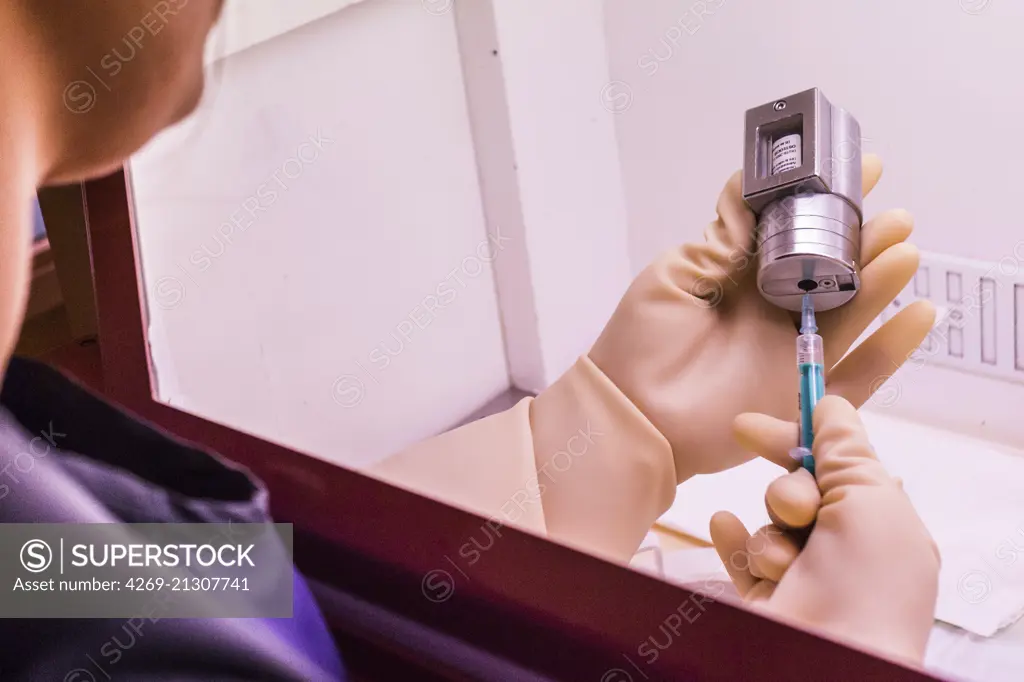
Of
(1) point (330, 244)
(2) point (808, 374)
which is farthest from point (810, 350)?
(1) point (330, 244)

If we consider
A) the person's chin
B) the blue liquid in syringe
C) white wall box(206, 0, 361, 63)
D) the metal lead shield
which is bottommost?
the blue liquid in syringe

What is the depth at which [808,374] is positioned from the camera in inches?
22.0

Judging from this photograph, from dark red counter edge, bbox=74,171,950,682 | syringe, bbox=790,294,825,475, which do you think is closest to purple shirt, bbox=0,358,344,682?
dark red counter edge, bbox=74,171,950,682

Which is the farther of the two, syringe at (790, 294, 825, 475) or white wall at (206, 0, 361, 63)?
white wall at (206, 0, 361, 63)

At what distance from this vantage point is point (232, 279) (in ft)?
2.54

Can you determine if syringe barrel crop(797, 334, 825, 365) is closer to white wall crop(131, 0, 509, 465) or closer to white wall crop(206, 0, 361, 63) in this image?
white wall crop(131, 0, 509, 465)

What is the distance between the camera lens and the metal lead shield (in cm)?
53

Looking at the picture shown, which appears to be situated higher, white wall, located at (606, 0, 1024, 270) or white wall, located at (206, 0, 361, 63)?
white wall, located at (206, 0, 361, 63)

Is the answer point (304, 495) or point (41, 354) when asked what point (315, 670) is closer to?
point (304, 495)

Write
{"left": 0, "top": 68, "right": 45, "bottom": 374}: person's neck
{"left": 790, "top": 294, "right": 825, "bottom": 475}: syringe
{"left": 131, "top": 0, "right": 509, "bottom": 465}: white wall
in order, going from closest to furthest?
{"left": 0, "top": 68, "right": 45, "bottom": 374}: person's neck, {"left": 790, "top": 294, "right": 825, "bottom": 475}: syringe, {"left": 131, "top": 0, "right": 509, "bottom": 465}: white wall

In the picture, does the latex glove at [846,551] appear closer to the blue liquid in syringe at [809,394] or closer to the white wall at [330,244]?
the blue liquid in syringe at [809,394]

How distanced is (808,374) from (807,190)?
10 cm

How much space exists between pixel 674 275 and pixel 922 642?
0.84 ft

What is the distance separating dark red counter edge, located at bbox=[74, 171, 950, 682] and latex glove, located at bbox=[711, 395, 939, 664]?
0.06 feet
